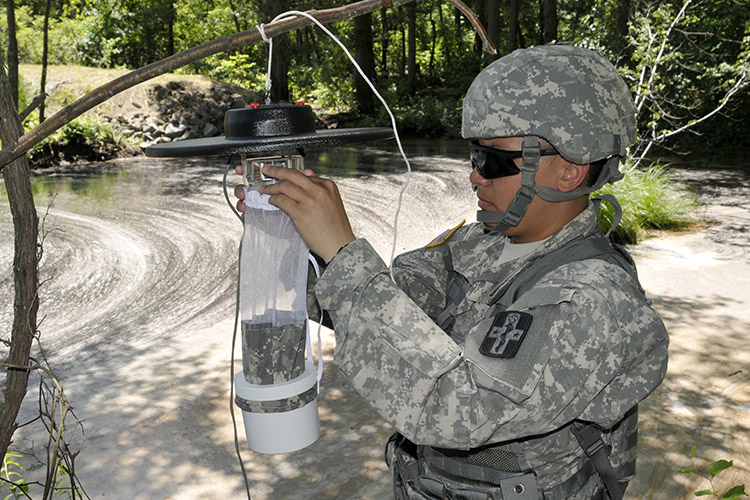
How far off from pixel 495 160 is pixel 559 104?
8.4 inches

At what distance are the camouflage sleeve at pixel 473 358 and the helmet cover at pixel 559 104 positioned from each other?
0.39 meters

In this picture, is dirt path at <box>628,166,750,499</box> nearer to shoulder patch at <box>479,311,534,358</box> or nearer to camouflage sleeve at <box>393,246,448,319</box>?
camouflage sleeve at <box>393,246,448,319</box>

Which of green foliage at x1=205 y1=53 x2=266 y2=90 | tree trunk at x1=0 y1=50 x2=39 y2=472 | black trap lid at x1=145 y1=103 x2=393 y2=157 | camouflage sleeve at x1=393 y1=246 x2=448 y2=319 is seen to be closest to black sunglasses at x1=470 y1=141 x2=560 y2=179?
black trap lid at x1=145 y1=103 x2=393 y2=157

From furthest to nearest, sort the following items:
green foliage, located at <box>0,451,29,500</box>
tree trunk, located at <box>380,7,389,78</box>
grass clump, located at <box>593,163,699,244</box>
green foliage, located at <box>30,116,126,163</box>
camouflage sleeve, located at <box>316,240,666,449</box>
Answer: tree trunk, located at <box>380,7,389,78</box>, green foliage, located at <box>30,116,126,163</box>, grass clump, located at <box>593,163,699,244</box>, green foliage, located at <box>0,451,29,500</box>, camouflage sleeve, located at <box>316,240,666,449</box>

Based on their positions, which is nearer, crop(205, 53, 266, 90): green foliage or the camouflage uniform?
the camouflage uniform

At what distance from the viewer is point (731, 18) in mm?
14625

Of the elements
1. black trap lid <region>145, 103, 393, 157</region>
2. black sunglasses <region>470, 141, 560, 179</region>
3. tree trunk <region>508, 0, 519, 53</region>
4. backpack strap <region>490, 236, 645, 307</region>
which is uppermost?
tree trunk <region>508, 0, 519, 53</region>

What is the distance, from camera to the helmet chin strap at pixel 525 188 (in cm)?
174

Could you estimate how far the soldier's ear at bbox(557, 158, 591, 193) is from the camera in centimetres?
178

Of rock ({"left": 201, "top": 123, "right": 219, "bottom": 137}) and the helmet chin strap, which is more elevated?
rock ({"left": 201, "top": 123, "right": 219, "bottom": 137})

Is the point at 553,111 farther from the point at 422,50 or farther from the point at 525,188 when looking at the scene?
the point at 422,50

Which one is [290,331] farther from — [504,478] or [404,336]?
[504,478]

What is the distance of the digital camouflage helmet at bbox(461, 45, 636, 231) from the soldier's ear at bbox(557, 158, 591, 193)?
20mm

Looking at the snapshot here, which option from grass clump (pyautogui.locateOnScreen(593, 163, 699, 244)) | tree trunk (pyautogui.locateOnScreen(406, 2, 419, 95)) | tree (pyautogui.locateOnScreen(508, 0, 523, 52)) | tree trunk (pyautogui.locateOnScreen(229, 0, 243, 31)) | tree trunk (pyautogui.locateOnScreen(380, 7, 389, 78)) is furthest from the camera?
tree trunk (pyautogui.locateOnScreen(380, 7, 389, 78))
